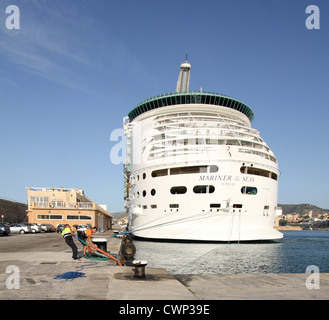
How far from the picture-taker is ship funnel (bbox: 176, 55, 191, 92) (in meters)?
46.1

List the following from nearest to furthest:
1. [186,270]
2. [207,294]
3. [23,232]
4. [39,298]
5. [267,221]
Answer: [39,298] → [207,294] → [186,270] → [267,221] → [23,232]

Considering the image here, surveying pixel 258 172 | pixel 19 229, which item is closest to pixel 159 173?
pixel 258 172

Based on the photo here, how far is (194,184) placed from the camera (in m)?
23.7

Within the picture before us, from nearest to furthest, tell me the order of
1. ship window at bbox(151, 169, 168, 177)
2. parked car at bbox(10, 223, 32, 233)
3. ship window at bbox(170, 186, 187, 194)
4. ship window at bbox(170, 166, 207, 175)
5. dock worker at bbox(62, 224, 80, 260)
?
dock worker at bbox(62, 224, 80, 260)
ship window at bbox(170, 166, 207, 175)
ship window at bbox(170, 186, 187, 194)
ship window at bbox(151, 169, 168, 177)
parked car at bbox(10, 223, 32, 233)

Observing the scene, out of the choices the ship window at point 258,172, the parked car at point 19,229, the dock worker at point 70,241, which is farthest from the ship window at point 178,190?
the parked car at point 19,229

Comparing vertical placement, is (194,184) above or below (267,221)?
above

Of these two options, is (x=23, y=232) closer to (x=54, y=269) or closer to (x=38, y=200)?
(x=38, y=200)

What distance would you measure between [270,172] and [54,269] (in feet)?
71.0

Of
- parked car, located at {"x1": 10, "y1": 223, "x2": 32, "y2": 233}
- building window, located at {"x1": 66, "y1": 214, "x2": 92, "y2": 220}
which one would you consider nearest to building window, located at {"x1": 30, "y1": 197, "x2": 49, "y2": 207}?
building window, located at {"x1": 66, "y1": 214, "x2": 92, "y2": 220}

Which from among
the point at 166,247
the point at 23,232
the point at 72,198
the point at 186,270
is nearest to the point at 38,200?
the point at 72,198

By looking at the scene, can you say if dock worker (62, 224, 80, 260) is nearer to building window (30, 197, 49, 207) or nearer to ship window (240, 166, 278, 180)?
ship window (240, 166, 278, 180)

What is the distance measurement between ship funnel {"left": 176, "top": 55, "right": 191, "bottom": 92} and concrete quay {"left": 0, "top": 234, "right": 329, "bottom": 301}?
39.2 metres

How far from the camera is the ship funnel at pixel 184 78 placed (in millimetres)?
46094
